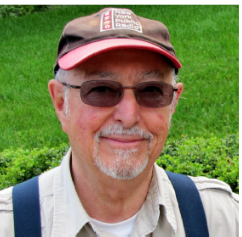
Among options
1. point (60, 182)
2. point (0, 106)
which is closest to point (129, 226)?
point (60, 182)

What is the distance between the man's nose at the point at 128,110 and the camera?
162 cm

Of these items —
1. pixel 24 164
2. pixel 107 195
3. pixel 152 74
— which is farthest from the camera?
pixel 24 164

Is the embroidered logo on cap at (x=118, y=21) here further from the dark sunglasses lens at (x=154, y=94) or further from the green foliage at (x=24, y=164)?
the green foliage at (x=24, y=164)

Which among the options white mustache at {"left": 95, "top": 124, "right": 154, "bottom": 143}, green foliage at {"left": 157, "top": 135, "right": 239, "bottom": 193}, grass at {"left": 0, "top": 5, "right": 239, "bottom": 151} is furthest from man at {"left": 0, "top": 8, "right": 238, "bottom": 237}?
grass at {"left": 0, "top": 5, "right": 239, "bottom": 151}

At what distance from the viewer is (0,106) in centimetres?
591

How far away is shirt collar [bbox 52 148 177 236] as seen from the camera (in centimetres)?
169

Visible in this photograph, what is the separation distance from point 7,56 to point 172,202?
21.7ft

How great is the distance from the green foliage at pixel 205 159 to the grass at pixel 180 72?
3.40 ft

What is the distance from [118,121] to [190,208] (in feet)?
1.95

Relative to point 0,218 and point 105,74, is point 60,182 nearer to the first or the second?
point 0,218

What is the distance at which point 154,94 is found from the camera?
1705mm

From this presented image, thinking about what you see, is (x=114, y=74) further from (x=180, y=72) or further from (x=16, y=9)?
(x=16, y=9)

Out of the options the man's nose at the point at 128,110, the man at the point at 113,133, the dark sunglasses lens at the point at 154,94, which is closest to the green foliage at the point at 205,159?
the man at the point at 113,133

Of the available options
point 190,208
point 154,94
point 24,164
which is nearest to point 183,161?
point 24,164
